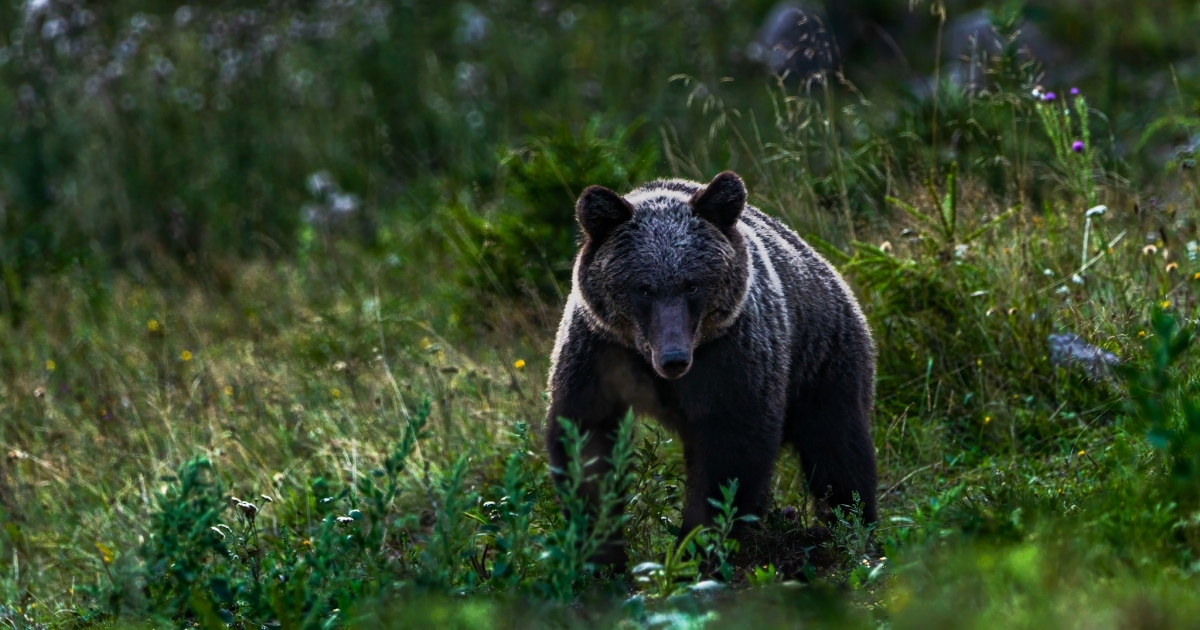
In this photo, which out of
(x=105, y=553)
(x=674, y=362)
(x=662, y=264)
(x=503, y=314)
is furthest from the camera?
(x=503, y=314)

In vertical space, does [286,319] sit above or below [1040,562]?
below

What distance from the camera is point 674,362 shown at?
4004 mm

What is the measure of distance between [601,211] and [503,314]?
2.54m

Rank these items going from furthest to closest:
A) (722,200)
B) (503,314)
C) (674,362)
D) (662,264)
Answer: (503,314), (722,200), (662,264), (674,362)

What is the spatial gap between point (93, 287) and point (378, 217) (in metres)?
2.31

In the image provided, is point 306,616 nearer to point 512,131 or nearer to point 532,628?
point 532,628

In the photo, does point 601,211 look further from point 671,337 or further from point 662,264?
point 671,337

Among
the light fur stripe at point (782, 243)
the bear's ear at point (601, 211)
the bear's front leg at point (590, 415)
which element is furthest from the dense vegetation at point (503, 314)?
the light fur stripe at point (782, 243)

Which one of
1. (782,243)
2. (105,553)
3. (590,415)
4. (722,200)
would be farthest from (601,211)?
(105,553)

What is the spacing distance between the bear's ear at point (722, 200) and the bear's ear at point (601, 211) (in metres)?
0.25

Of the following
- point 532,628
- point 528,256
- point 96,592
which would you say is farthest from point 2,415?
point 532,628

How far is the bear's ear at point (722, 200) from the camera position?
172 inches

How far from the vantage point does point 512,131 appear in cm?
1141

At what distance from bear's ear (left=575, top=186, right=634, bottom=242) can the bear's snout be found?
0.37 metres
